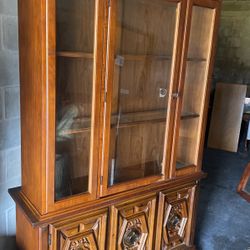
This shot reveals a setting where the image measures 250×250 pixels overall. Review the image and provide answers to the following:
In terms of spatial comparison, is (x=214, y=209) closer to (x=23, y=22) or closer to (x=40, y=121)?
(x=40, y=121)

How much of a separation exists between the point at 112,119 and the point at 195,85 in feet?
1.97

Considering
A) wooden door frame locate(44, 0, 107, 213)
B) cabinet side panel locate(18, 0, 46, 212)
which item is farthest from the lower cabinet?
cabinet side panel locate(18, 0, 46, 212)

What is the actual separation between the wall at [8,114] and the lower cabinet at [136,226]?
1.53 ft

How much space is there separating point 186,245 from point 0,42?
5.46 feet

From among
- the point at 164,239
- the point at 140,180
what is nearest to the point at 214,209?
the point at 164,239

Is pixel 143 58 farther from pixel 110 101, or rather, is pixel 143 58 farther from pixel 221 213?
pixel 221 213

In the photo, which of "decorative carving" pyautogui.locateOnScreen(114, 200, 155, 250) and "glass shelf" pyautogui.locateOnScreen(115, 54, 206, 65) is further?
"decorative carving" pyautogui.locateOnScreen(114, 200, 155, 250)

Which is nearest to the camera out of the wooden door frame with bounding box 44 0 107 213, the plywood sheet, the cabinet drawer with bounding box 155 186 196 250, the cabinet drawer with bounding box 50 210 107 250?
the wooden door frame with bounding box 44 0 107 213

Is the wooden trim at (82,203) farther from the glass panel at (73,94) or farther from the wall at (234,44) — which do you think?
the wall at (234,44)

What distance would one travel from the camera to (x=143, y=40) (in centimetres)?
163

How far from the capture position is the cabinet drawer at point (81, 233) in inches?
54.6

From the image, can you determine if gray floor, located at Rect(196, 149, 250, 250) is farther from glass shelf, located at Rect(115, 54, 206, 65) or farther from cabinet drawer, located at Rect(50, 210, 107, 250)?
glass shelf, located at Rect(115, 54, 206, 65)

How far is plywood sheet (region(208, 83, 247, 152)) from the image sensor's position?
15.4 ft

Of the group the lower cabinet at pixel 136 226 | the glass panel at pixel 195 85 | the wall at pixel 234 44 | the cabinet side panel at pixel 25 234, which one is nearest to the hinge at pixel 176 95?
the glass panel at pixel 195 85
